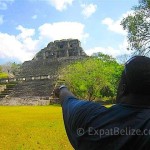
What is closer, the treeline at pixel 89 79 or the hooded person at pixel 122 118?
the hooded person at pixel 122 118

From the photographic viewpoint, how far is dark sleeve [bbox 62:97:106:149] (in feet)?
7.13

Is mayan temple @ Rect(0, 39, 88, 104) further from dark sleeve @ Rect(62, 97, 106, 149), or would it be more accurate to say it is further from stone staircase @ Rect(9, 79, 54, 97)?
dark sleeve @ Rect(62, 97, 106, 149)

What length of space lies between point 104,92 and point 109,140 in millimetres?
41942

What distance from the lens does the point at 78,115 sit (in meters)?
2.21

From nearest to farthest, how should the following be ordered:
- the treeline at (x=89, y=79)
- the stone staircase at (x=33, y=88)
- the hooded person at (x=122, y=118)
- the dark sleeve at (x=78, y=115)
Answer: the hooded person at (x=122, y=118) → the dark sleeve at (x=78, y=115) → the treeline at (x=89, y=79) → the stone staircase at (x=33, y=88)

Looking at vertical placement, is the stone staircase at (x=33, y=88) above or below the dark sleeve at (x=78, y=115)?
below

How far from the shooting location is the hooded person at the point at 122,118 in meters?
2.02

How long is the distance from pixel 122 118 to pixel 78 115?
0.93 ft

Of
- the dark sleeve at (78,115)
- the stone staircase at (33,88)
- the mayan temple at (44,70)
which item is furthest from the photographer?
the mayan temple at (44,70)

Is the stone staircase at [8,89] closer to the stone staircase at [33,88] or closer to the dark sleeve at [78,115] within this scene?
the stone staircase at [33,88]

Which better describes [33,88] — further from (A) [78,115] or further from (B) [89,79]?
(A) [78,115]

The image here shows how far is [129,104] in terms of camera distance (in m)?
2.14

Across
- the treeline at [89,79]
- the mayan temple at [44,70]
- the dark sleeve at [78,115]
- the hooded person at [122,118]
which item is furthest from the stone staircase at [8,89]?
the hooded person at [122,118]

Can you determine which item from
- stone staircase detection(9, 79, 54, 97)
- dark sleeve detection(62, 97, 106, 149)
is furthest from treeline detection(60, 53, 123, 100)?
dark sleeve detection(62, 97, 106, 149)
